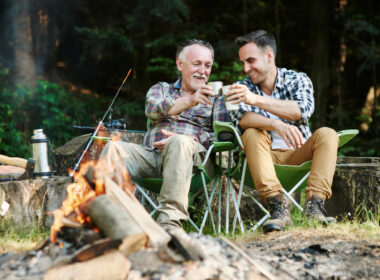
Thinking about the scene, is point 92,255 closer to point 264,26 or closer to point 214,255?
point 214,255

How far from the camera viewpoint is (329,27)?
725cm

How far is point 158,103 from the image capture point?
298 cm

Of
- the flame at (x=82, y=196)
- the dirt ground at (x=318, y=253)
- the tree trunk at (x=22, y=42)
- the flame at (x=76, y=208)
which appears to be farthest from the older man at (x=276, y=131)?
the tree trunk at (x=22, y=42)

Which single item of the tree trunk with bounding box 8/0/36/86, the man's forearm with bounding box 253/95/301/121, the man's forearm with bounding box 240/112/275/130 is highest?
the tree trunk with bounding box 8/0/36/86

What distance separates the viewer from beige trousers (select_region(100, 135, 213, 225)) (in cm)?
248

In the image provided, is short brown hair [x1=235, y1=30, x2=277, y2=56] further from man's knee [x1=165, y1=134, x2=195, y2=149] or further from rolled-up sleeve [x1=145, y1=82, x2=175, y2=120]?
man's knee [x1=165, y1=134, x2=195, y2=149]

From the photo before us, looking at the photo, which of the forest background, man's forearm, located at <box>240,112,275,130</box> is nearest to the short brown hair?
man's forearm, located at <box>240,112,275,130</box>

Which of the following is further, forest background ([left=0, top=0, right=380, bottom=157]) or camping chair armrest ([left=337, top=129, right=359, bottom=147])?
forest background ([left=0, top=0, right=380, bottom=157])

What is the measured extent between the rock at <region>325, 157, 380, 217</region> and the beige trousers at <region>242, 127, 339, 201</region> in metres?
0.64

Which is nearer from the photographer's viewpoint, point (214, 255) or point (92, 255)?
point (92, 255)

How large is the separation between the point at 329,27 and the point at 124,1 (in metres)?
3.62

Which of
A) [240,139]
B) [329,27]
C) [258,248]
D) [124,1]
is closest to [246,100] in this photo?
[240,139]

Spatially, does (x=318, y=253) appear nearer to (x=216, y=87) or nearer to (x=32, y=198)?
(x=216, y=87)

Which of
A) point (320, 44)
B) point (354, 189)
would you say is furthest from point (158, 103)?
point (320, 44)
